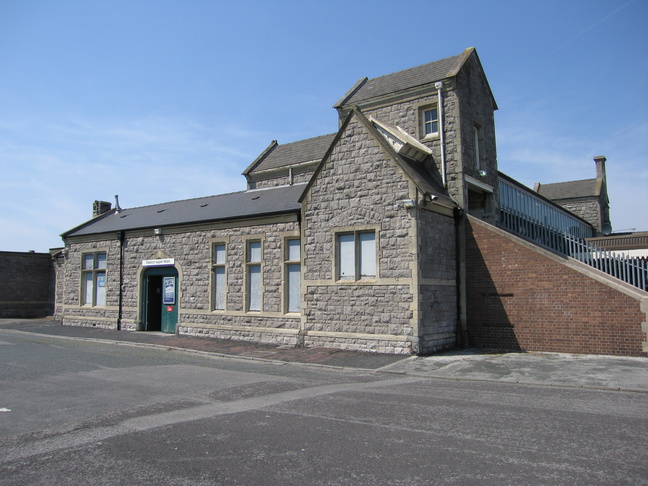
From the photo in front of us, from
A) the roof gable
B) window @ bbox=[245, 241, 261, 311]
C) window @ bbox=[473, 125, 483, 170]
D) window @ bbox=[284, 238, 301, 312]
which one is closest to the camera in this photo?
the roof gable

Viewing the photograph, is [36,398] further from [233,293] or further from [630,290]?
[630,290]

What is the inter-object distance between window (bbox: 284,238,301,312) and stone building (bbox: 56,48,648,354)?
45 millimetres

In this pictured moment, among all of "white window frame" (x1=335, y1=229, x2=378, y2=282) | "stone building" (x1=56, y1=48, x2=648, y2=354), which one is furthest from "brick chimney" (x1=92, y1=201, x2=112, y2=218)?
"white window frame" (x1=335, y1=229, x2=378, y2=282)

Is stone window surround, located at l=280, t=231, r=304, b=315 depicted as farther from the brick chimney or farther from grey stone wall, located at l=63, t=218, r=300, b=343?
the brick chimney

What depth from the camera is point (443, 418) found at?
7.22 metres

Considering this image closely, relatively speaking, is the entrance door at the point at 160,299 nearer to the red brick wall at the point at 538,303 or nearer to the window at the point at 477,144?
the red brick wall at the point at 538,303

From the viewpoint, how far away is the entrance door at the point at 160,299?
21500mm

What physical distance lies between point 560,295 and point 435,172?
5.67 meters

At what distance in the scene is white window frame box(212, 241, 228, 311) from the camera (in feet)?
64.7

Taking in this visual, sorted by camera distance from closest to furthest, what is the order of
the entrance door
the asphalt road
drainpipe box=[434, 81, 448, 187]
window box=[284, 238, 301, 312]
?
the asphalt road
drainpipe box=[434, 81, 448, 187]
window box=[284, 238, 301, 312]
the entrance door

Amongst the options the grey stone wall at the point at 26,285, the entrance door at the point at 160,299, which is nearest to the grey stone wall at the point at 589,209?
the entrance door at the point at 160,299

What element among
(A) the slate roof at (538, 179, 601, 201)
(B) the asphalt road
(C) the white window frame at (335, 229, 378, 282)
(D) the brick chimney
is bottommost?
(B) the asphalt road

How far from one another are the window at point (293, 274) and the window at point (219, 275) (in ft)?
9.99

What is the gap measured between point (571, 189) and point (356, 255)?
38488 millimetres
